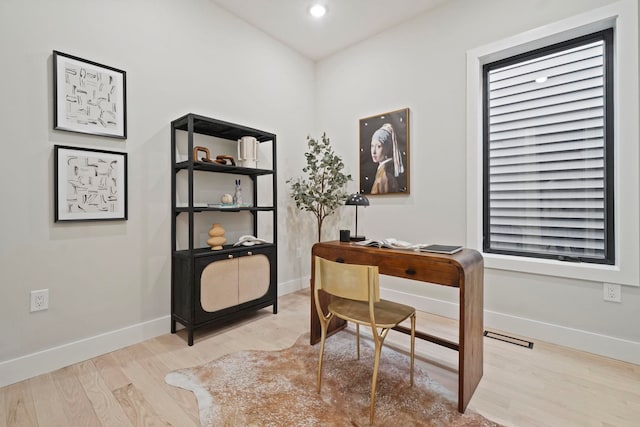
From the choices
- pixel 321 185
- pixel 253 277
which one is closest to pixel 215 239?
pixel 253 277

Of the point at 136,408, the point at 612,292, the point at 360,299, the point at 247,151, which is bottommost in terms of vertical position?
the point at 136,408

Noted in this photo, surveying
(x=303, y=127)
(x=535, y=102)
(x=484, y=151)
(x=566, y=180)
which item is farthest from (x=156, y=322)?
(x=535, y=102)

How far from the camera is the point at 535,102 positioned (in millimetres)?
2525

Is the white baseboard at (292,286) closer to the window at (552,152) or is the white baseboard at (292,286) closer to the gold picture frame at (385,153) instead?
the gold picture frame at (385,153)

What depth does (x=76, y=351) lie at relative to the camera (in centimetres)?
203

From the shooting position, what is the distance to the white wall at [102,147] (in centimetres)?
182

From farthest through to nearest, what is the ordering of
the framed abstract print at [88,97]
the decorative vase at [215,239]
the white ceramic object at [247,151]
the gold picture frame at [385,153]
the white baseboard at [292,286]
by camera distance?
the white baseboard at [292,286], the gold picture frame at [385,153], the white ceramic object at [247,151], the decorative vase at [215,239], the framed abstract print at [88,97]

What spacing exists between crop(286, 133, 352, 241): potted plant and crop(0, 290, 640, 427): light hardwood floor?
1509 millimetres

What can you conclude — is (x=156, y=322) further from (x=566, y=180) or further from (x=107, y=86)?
(x=566, y=180)

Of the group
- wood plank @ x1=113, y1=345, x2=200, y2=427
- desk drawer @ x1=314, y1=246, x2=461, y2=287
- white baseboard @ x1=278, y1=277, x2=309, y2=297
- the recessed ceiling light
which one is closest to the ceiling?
the recessed ceiling light

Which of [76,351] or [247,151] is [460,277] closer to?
[247,151]

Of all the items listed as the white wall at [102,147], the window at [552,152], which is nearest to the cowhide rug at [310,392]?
the white wall at [102,147]

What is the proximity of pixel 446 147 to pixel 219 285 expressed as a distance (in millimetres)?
2453

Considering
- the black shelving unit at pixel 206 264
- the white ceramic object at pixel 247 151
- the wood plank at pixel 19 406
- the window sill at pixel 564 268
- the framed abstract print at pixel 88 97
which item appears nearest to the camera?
the wood plank at pixel 19 406
